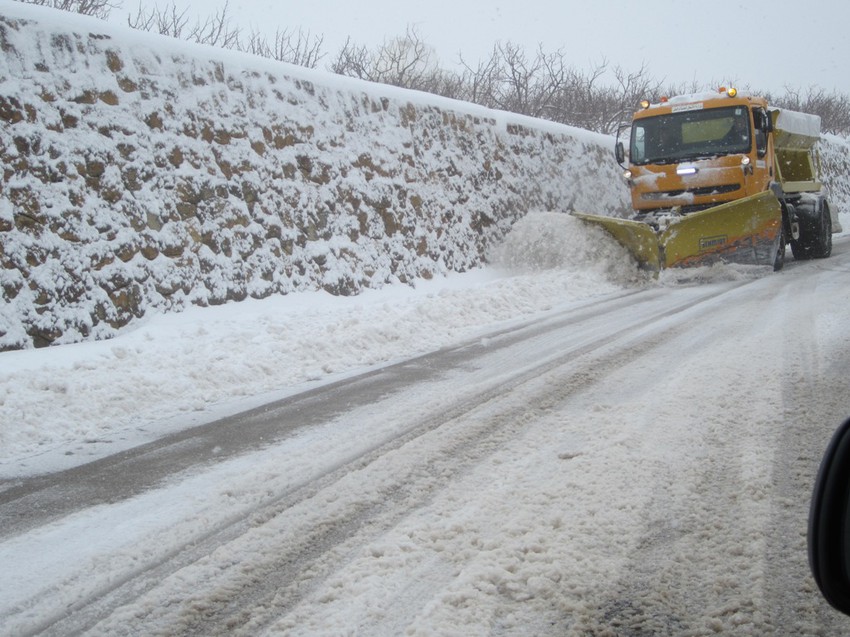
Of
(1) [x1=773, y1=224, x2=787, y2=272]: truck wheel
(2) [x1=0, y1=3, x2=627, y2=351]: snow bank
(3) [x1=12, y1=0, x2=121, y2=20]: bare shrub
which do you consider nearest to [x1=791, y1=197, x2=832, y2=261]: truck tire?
(1) [x1=773, y1=224, x2=787, y2=272]: truck wheel

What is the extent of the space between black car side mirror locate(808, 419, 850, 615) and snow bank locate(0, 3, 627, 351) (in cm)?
643

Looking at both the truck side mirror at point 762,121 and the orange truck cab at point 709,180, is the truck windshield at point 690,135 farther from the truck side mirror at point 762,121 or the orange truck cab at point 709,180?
the truck side mirror at point 762,121

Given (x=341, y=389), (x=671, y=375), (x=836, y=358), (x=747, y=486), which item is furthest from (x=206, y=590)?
(x=836, y=358)

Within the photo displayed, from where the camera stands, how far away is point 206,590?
2.57 m

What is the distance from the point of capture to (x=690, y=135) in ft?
40.5

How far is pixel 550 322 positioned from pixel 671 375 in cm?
304

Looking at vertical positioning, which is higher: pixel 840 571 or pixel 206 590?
pixel 840 571

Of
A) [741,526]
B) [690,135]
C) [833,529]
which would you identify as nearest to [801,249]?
[690,135]

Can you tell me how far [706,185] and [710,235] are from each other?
3.56ft

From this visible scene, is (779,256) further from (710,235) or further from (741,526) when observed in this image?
(741,526)

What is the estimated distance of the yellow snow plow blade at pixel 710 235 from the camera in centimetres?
1124

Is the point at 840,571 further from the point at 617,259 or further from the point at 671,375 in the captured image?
the point at 617,259

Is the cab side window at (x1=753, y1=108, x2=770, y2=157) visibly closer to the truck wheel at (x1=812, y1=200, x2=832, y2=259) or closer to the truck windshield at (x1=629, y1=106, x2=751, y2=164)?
the truck windshield at (x1=629, y1=106, x2=751, y2=164)

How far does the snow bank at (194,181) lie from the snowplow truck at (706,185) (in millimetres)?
2801
